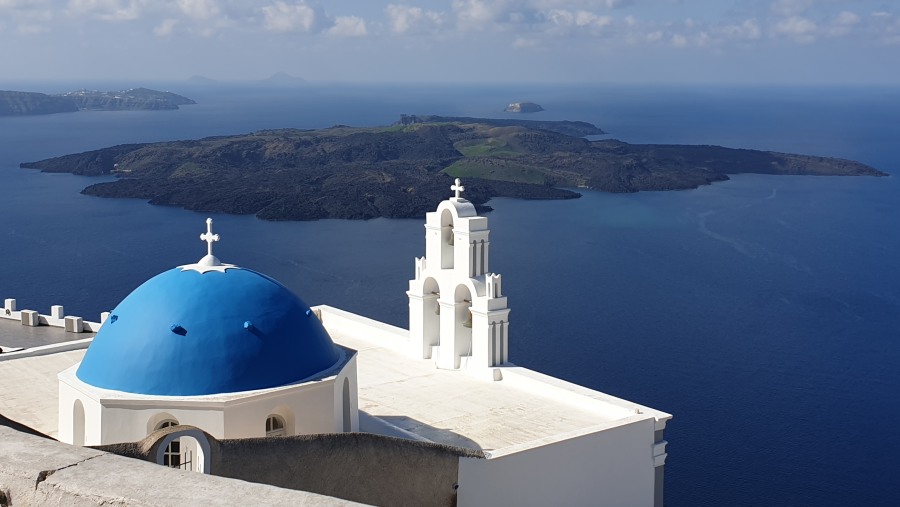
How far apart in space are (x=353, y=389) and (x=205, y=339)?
2.15m

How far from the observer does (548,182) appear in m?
93.1

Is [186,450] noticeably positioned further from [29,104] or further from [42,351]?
[29,104]

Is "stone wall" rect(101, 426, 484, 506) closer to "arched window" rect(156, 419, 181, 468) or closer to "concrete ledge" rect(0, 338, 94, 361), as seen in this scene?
"arched window" rect(156, 419, 181, 468)

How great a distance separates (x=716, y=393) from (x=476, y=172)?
58728mm

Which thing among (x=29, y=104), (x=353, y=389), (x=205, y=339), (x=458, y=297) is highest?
(x=29, y=104)

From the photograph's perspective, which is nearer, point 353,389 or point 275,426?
point 275,426

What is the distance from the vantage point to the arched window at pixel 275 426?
40.9 ft

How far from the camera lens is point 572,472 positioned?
14.4 metres

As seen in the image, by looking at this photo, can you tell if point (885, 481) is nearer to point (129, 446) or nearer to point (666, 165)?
point (129, 446)

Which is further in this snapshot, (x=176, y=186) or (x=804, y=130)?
(x=804, y=130)

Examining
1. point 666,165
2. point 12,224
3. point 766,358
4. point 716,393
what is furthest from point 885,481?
point 666,165

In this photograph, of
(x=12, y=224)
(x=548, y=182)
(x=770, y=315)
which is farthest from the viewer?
(x=548, y=182)

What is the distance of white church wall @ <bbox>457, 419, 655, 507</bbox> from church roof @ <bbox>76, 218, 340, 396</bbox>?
238 centimetres

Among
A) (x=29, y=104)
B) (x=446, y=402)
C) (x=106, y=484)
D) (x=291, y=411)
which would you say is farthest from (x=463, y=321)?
(x=29, y=104)
